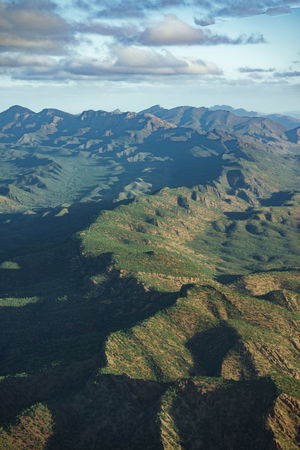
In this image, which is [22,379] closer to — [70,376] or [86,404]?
[70,376]

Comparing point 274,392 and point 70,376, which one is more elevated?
point 274,392

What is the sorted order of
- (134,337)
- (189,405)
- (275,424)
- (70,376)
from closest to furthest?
(275,424)
(189,405)
(70,376)
(134,337)

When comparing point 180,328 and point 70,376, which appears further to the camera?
point 180,328

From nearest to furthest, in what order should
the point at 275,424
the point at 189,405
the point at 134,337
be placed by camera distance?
the point at 275,424 < the point at 189,405 < the point at 134,337

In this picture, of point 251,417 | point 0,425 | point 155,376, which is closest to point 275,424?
point 251,417

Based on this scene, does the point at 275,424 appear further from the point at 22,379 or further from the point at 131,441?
the point at 22,379

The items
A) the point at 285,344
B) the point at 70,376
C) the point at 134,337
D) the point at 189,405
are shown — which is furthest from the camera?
the point at 285,344

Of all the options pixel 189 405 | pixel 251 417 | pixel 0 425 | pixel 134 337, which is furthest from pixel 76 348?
pixel 251 417

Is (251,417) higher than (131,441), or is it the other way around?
(251,417)

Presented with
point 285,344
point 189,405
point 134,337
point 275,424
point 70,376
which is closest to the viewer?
point 275,424
